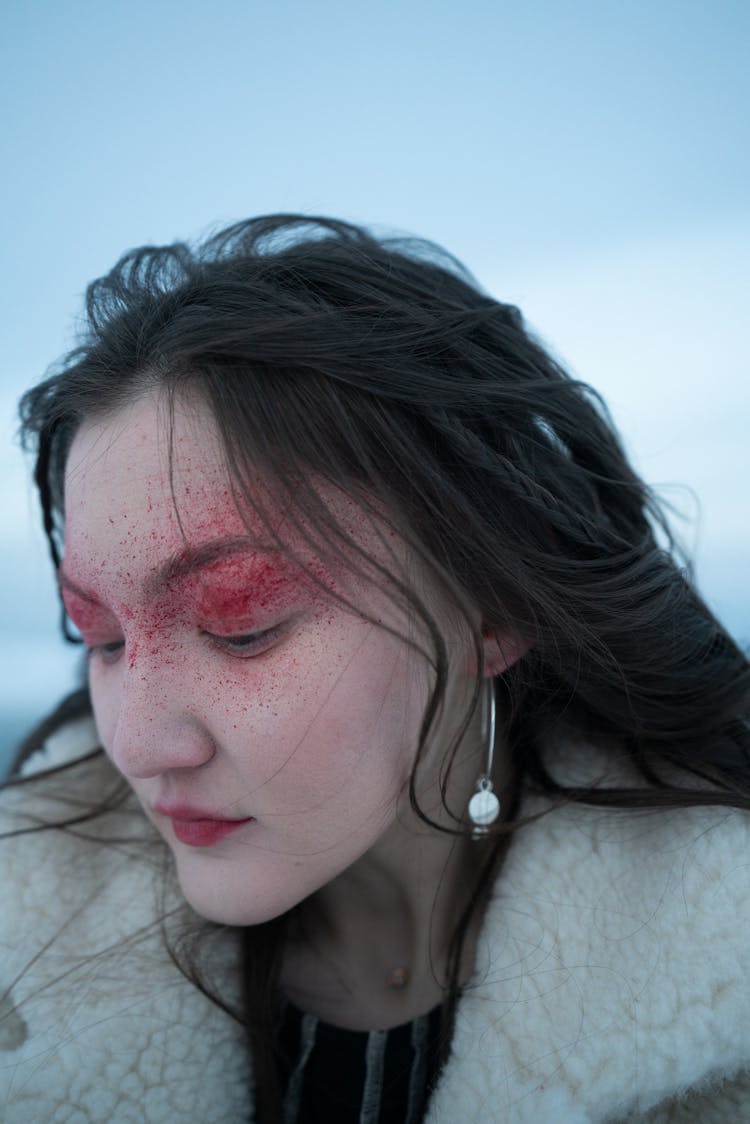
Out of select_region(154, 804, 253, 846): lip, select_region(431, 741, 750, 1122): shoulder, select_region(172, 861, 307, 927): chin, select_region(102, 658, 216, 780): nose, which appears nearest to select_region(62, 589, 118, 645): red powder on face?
select_region(102, 658, 216, 780): nose

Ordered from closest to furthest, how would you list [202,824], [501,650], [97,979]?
[202,824]
[501,650]
[97,979]

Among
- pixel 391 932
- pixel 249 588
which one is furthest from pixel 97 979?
pixel 249 588

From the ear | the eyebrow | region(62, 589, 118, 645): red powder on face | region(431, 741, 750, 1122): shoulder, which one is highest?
the eyebrow

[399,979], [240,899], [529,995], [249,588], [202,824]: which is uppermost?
[249,588]

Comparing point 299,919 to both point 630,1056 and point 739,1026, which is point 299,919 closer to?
point 630,1056

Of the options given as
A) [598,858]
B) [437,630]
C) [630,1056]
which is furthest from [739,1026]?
[437,630]

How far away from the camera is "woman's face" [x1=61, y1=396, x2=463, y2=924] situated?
1.29 metres

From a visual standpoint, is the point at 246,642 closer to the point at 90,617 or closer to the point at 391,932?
the point at 90,617

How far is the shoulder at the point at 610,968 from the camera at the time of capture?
132cm

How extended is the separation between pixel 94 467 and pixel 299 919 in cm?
106

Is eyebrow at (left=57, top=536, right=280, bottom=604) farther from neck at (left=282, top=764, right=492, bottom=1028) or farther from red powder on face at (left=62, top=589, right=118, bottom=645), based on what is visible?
neck at (left=282, top=764, right=492, bottom=1028)

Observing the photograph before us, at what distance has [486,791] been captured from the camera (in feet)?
5.13

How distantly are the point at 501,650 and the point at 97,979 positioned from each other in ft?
3.35

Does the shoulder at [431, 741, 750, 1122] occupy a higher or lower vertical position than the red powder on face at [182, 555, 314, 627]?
lower
